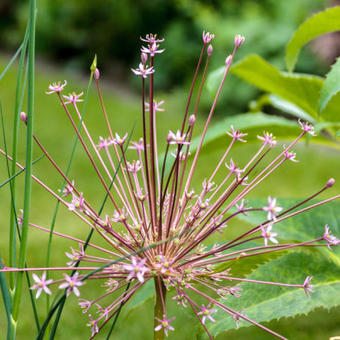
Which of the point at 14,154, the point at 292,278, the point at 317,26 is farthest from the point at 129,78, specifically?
the point at 14,154

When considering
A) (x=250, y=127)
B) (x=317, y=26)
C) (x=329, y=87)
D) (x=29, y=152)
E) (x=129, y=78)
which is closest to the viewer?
(x=29, y=152)

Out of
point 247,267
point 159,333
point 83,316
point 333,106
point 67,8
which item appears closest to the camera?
point 159,333

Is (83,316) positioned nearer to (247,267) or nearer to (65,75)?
(247,267)

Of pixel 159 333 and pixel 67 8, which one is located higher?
pixel 67 8

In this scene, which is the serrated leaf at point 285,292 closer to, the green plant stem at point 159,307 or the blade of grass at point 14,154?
the green plant stem at point 159,307

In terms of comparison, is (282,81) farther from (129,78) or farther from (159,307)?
(129,78)

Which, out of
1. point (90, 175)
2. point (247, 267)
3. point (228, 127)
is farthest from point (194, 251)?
point (90, 175)

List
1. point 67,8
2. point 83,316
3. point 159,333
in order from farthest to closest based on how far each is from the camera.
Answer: point 67,8
point 83,316
point 159,333
